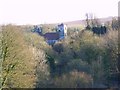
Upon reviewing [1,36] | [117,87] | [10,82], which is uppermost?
[1,36]

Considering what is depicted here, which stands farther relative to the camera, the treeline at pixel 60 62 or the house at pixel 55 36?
the house at pixel 55 36

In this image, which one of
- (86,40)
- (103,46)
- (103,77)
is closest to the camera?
(103,77)

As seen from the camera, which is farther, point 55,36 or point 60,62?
point 55,36

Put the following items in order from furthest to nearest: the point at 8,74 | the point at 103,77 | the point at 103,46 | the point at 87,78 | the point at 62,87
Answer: the point at 103,46 < the point at 103,77 < the point at 87,78 < the point at 62,87 < the point at 8,74

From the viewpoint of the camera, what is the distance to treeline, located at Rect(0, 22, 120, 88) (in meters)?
11.8

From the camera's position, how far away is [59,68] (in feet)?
59.7

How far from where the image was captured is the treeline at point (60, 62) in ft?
38.6

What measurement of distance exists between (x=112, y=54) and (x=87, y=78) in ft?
10.3

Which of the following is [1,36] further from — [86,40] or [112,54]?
[86,40]

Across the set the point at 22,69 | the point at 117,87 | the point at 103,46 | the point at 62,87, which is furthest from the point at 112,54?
the point at 22,69

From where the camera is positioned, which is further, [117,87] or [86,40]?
[86,40]

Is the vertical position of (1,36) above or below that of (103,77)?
above

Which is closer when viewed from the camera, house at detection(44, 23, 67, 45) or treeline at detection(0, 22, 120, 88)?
treeline at detection(0, 22, 120, 88)

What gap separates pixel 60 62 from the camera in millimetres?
18781
